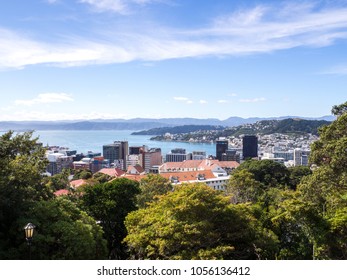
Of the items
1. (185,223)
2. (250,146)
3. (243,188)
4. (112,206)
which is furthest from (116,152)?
(185,223)

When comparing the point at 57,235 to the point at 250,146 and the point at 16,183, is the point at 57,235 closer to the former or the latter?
the point at 16,183

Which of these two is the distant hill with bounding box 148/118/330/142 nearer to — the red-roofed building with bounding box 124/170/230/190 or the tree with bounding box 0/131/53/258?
the red-roofed building with bounding box 124/170/230/190

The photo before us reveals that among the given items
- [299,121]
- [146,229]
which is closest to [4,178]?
[146,229]

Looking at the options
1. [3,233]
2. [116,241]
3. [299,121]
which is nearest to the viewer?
[3,233]

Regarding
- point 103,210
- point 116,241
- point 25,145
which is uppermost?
point 25,145

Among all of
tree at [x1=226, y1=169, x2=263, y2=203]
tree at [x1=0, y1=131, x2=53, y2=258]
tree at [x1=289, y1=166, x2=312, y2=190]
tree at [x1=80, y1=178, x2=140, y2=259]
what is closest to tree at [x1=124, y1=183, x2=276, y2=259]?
tree at [x1=0, y1=131, x2=53, y2=258]
